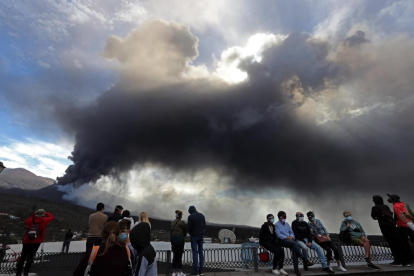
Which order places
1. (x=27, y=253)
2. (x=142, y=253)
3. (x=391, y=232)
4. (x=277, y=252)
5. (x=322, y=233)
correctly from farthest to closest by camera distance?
(x=322, y=233) < (x=391, y=232) < (x=277, y=252) < (x=27, y=253) < (x=142, y=253)

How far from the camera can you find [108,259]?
3156 mm

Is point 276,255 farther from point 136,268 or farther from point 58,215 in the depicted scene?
point 58,215

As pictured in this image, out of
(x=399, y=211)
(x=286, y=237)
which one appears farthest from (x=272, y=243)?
(x=399, y=211)

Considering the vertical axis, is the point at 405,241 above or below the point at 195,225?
below

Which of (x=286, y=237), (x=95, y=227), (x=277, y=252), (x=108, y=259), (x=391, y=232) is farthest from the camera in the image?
(x=391, y=232)

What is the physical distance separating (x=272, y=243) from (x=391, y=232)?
16.4 ft

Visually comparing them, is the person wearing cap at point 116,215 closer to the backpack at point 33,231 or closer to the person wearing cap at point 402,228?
the backpack at point 33,231

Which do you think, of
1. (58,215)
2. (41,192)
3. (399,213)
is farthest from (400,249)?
(41,192)

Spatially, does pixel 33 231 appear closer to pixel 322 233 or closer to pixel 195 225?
pixel 195 225

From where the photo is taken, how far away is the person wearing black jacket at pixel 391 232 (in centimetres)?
880

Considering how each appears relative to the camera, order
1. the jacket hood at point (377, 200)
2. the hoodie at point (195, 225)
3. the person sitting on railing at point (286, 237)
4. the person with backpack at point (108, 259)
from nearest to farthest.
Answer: the person with backpack at point (108, 259), the person sitting on railing at point (286, 237), the hoodie at point (195, 225), the jacket hood at point (377, 200)

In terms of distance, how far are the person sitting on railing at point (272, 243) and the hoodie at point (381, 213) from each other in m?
4.40

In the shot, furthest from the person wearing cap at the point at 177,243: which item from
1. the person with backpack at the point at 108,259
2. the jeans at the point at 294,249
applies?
the person with backpack at the point at 108,259

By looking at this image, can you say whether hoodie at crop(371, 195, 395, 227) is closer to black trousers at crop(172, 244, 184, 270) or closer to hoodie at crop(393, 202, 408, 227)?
hoodie at crop(393, 202, 408, 227)
